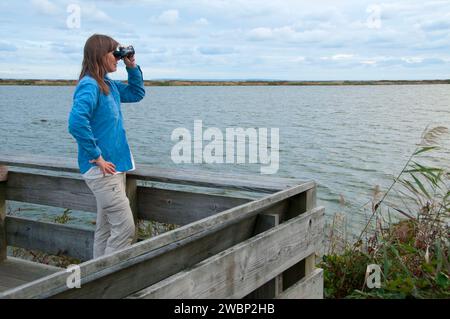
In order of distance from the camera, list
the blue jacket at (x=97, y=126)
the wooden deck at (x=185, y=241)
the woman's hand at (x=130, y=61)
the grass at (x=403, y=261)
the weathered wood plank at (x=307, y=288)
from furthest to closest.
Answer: the grass at (x=403, y=261)
the woman's hand at (x=130, y=61)
the blue jacket at (x=97, y=126)
the weathered wood plank at (x=307, y=288)
the wooden deck at (x=185, y=241)

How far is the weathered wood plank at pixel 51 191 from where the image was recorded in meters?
3.87

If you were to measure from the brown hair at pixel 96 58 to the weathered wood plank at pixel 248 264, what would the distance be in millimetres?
1392

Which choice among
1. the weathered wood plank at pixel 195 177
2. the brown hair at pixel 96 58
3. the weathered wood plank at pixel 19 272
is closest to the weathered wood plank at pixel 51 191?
the weathered wood plank at pixel 195 177

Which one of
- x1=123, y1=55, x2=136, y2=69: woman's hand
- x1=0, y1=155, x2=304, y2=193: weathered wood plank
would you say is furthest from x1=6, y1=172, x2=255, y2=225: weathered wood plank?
x1=123, y1=55, x2=136, y2=69: woman's hand

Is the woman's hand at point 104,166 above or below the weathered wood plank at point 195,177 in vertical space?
above

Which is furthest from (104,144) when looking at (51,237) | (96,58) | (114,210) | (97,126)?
(51,237)

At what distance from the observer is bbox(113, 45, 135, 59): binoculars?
3.57 meters

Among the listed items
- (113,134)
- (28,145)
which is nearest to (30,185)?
(113,134)

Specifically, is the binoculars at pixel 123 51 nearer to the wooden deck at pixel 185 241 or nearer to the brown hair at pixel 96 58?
the brown hair at pixel 96 58

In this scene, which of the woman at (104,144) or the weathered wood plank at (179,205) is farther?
the weathered wood plank at (179,205)

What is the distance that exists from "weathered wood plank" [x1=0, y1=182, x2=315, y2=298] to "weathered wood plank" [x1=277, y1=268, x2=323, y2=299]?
55cm
